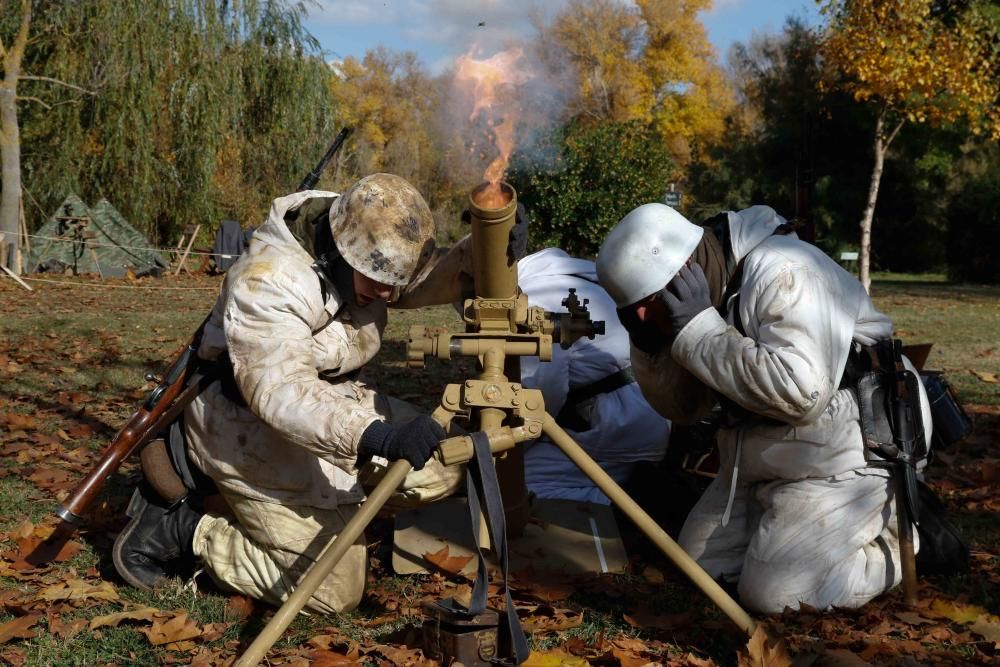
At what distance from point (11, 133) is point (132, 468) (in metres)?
19.5

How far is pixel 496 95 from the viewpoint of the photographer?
4219 mm

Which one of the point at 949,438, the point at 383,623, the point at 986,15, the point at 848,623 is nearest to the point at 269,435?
the point at 383,623

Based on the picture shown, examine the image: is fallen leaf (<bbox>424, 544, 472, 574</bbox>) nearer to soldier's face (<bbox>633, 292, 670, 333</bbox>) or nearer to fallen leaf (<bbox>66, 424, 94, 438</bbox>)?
soldier's face (<bbox>633, 292, 670, 333</bbox>)

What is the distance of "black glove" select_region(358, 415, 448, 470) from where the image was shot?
3.06 meters

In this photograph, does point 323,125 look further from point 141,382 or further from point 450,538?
point 450,538

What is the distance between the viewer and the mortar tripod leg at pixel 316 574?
2959 millimetres

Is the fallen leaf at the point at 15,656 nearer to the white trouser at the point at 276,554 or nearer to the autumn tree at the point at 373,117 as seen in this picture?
the white trouser at the point at 276,554

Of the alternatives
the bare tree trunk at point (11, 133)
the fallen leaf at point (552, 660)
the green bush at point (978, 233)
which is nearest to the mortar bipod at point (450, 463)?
the fallen leaf at point (552, 660)

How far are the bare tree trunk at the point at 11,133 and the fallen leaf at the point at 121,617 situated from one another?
20.9 meters

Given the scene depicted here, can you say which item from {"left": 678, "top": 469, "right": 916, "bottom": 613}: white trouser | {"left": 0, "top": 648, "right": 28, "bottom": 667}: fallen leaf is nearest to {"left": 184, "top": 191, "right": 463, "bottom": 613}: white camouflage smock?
{"left": 0, "top": 648, "right": 28, "bottom": 667}: fallen leaf

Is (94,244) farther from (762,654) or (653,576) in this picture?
(762,654)

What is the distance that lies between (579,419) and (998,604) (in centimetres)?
246

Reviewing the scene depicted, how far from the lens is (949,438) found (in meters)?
4.12

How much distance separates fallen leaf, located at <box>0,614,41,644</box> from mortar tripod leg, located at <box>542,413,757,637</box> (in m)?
2.01
